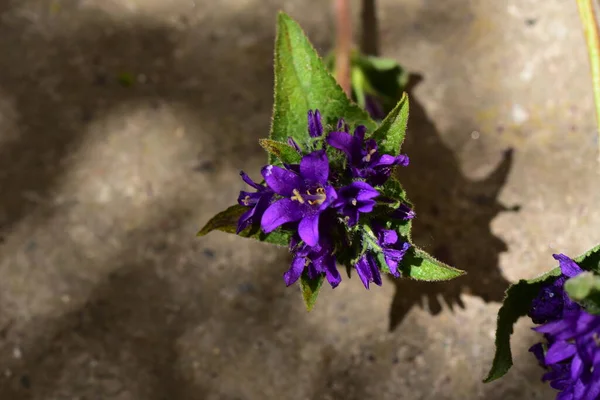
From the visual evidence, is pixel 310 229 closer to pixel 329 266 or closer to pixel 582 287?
pixel 329 266

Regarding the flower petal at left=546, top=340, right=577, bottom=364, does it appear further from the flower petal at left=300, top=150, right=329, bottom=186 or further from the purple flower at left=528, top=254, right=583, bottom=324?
the flower petal at left=300, top=150, right=329, bottom=186

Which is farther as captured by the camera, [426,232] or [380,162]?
[426,232]

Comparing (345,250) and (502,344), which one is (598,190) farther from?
(345,250)

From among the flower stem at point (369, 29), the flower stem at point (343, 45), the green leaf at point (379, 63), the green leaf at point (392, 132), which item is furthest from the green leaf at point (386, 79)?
the green leaf at point (392, 132)

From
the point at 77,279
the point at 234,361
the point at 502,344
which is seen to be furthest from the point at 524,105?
the point at 77,279

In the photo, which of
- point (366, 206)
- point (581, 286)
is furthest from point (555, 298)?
point (366, 206)

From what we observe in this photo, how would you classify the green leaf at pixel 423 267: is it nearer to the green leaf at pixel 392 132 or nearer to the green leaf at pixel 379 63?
the green leaf at pixel 392 132
